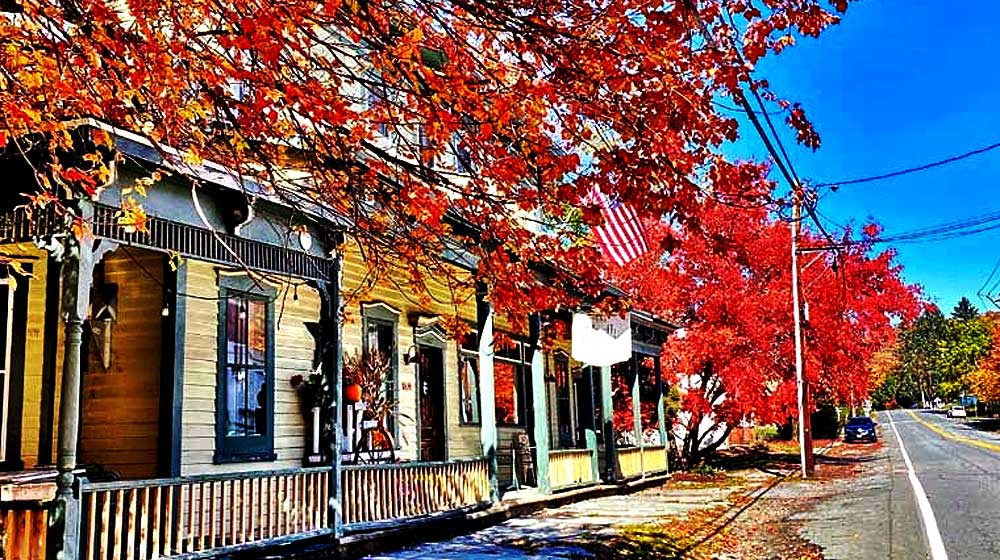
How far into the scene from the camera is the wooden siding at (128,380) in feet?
35.6

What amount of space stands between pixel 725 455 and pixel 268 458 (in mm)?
27005

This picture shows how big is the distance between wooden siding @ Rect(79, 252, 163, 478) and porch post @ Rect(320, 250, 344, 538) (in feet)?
6.23

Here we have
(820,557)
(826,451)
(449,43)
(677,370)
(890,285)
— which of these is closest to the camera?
(449,43)

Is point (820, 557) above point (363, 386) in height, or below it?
below

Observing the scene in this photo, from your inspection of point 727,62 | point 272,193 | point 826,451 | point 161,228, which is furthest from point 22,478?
point 826,451

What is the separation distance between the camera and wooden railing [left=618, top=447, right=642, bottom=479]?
69.3 feet

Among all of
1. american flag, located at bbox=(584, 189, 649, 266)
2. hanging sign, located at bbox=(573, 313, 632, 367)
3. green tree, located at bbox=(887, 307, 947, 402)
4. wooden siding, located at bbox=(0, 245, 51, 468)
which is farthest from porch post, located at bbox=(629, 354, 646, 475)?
green tree, located at bbox=(887, 307, 947, 402)

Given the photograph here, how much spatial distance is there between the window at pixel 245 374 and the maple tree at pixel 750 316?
15.3m

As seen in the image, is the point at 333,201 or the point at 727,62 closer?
the point at 727,62

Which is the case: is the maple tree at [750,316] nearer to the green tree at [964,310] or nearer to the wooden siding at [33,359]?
the wooden siding at [33,359]

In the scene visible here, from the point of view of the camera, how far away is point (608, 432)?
20.4 metres

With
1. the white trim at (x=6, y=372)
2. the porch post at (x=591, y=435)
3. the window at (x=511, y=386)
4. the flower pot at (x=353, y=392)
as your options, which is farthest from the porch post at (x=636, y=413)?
the white trim at (x=6, y=372)

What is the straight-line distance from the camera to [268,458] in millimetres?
12359

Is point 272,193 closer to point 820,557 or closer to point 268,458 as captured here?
point 268,458
